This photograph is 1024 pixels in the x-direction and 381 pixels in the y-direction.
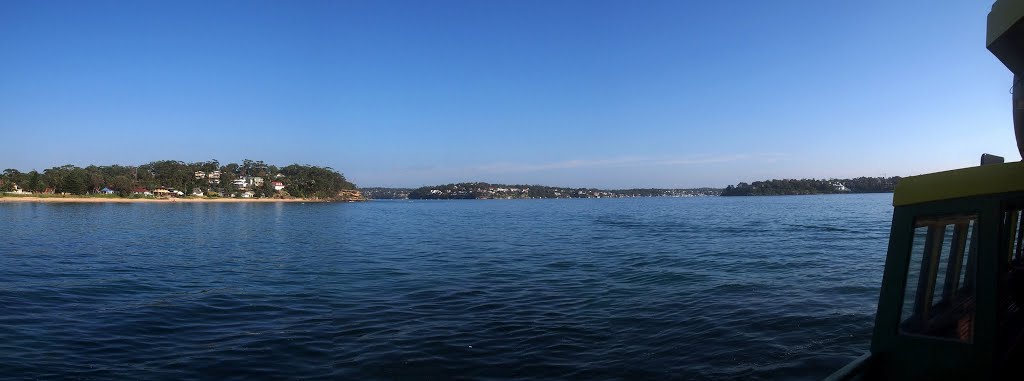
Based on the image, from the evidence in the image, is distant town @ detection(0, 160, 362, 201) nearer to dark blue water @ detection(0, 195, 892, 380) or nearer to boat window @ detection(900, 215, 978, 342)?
dark blue water @ detection(0, 195, 892, 380)

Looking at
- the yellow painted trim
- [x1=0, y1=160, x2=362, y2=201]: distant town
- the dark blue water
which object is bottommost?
[x1=0, y1=160, x2=362, y2=201]: distant town

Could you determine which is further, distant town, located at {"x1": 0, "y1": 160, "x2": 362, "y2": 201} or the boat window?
distant town, located at {"x1": 0, "y1": 160, "x2": 362, "y2": 201}

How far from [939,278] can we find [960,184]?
3.13ft

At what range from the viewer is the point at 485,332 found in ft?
37.8

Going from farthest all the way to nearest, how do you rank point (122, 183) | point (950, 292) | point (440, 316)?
point (122, 183)
point (440, 316)
point (950, 292)

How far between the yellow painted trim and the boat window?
24cm

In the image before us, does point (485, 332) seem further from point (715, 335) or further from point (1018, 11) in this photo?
point (1018, 11)

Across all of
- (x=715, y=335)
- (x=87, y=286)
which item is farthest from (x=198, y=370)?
(x=87, y=286)

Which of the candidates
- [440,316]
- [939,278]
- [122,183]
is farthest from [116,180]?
[939,278]

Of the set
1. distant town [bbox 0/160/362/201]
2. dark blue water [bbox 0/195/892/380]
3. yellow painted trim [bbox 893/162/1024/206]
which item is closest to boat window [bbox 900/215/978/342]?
yellow painted trim [bbox 893/162/1024/206]

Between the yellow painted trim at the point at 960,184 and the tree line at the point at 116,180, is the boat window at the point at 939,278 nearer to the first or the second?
the yellow painted trim at the point at 960,184

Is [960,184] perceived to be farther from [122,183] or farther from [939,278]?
[122,183]

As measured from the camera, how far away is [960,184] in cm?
441

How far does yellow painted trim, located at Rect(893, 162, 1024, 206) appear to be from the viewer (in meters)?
4.13
